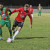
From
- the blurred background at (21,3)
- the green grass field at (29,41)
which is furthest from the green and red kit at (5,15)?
the blurred background at (21,3)

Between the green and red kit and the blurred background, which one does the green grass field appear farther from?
the blurred background

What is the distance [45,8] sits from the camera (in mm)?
55750

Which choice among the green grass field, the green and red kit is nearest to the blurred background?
the green grass field

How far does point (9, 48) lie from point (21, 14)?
310cm

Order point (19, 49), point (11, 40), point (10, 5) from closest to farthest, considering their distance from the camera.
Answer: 1. point (19, 49)
2. point (11, 40)
3. point (10, 5)

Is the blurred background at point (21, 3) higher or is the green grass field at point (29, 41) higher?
the green grass field at point (29, 41)

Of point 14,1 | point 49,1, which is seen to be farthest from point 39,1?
point 14,1

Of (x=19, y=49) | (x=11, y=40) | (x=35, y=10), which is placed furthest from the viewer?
(x=35, y=10)

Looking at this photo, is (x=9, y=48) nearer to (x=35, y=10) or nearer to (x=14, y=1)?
(x=35, y=10)

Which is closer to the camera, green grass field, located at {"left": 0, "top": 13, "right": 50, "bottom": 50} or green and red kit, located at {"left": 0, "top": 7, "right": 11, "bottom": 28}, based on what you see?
green grass field, located at {"left": 0, "top": 13, "right": 50, "bottom": 50}

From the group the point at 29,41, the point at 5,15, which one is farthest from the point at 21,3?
the point at 5,15

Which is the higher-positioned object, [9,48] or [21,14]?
[21,14]

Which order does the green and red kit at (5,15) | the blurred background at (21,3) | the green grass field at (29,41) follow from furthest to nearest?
1. the blurred background at (21,3)
2. the green and red kit at (5,15)
3. the green grass field at (29,41)

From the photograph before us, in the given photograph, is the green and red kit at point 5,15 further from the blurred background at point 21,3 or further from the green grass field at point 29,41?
the blurred background at point 21,3
